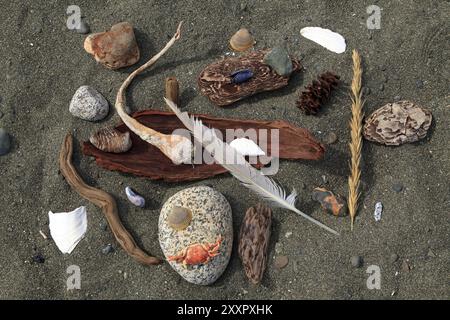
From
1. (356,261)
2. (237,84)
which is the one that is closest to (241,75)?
(237,84)

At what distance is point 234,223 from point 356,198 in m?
1.12

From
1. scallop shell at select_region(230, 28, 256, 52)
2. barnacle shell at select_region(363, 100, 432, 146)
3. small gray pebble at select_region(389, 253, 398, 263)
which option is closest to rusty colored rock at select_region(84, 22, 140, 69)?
scallop shell at select_region(230, 28, 256, 52)

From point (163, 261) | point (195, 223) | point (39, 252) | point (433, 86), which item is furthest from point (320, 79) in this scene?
point (39, 252)

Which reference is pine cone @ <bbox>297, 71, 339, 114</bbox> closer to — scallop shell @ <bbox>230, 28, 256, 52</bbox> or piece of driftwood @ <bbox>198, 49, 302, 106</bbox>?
piece of driftwood @ <bbox>198, 49, 302, 106</bbox>

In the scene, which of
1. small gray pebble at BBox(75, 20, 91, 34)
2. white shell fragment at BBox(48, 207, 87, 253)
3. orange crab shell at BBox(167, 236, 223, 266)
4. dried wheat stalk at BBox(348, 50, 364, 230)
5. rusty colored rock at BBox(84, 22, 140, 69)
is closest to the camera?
orange crab shell at BBox(167, 236, 223, 266)

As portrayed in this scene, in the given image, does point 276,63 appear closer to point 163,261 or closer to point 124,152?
point 124,152

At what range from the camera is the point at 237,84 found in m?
4.61

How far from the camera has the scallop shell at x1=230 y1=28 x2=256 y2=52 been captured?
4.74 m

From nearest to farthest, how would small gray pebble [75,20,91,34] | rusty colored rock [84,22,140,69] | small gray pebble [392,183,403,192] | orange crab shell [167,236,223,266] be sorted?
1. orange crab shell [167,236,223,266]
2. small gray pebble [392,183,403,192]
3. rusty colored rock [84,22,140,69]
4. small gray pebble [75,20,91,34]

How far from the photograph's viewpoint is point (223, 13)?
4.90m

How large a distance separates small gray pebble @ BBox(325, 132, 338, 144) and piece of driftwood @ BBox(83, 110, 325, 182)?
18 cm

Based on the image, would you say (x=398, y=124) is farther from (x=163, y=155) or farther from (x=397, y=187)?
(x=163, y=155)

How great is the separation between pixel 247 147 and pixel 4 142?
2.31 m

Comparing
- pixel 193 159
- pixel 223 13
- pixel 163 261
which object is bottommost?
pixel 163 261
